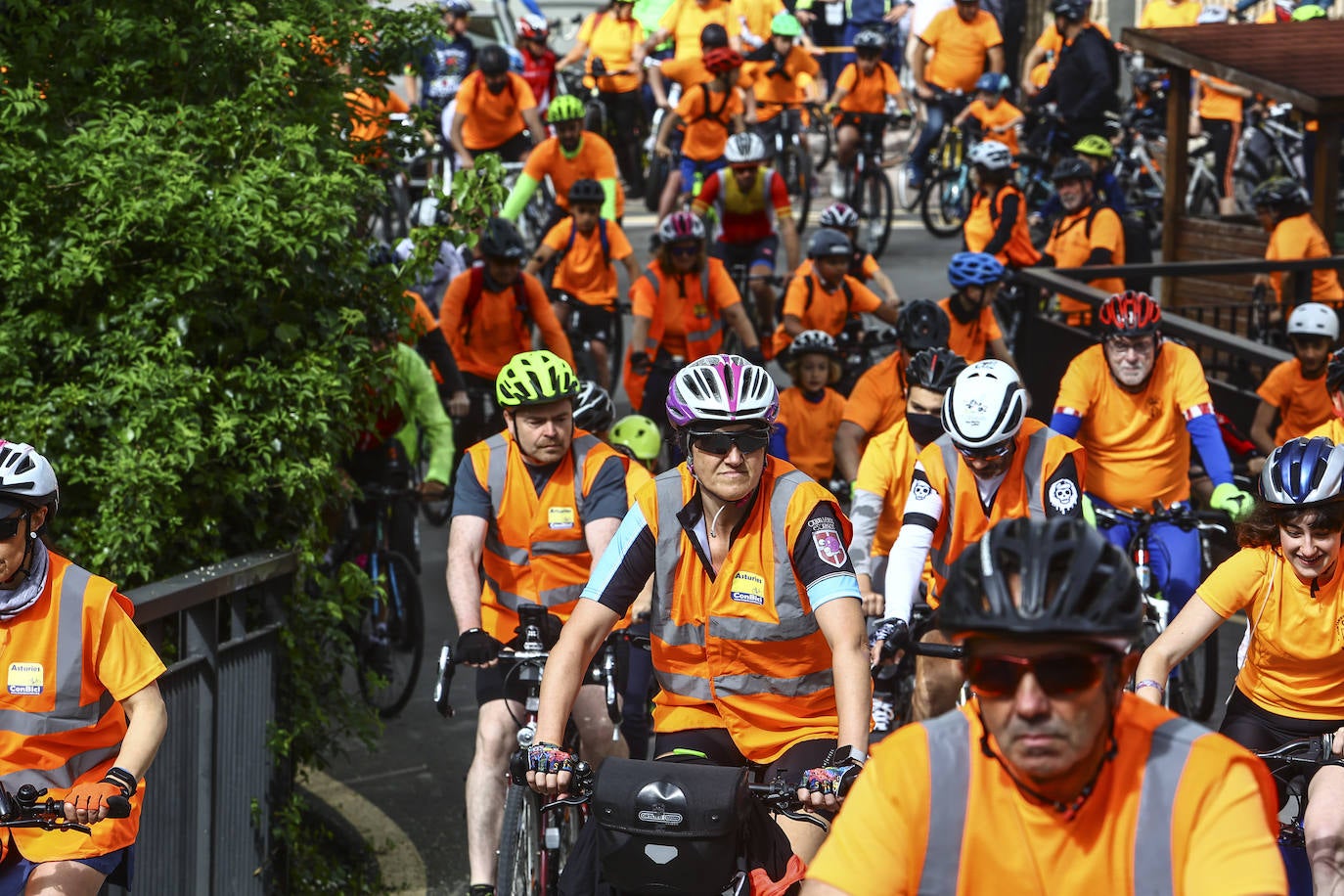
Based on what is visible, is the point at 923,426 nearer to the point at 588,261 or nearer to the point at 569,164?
the point at 588,261

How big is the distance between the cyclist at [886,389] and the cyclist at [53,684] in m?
→ 5.40

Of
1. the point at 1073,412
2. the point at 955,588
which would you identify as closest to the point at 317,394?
the point at 1073,412

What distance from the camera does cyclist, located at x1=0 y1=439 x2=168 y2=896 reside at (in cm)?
518

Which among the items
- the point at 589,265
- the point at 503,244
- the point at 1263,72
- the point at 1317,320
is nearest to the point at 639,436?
the point at 503,244

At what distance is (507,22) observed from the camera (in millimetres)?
23328

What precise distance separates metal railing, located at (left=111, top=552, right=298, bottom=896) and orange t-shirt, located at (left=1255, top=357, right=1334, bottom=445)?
19.0 ft

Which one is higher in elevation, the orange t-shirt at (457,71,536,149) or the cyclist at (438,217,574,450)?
the orange t-shirt at (457,71,536,149)

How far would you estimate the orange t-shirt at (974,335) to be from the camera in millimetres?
11414

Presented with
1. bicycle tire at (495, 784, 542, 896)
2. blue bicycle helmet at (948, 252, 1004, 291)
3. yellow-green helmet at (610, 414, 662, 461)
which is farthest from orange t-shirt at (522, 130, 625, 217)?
bicycle tire at (495, 784, 542, 896)

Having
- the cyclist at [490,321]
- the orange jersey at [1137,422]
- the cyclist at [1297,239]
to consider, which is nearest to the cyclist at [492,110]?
the cyclist at [490,321]

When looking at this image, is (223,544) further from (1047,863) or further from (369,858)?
(1047,863)

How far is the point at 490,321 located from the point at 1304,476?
23.8 ft

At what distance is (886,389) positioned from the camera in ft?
33.8

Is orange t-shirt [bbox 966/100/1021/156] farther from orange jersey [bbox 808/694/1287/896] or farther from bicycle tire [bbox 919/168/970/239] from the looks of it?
orange jersey [bbox 808/694/1287/896]
